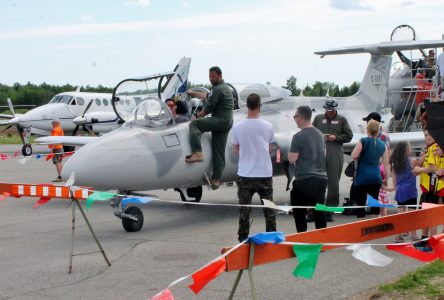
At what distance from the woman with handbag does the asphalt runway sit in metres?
1.16

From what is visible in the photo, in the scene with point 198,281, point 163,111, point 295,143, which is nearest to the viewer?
point 198,281

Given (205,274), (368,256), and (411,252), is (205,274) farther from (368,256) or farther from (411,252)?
(411,252)

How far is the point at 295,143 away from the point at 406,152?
5.51ft

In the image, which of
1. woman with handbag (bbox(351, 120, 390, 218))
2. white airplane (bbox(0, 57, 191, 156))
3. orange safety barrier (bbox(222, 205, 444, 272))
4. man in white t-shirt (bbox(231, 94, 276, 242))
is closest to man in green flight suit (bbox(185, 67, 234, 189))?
woman with handbag (bbox(351, 120, 390, 218))

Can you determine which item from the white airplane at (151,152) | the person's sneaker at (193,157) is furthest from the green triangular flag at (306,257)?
the person's sneaker at (193,157)

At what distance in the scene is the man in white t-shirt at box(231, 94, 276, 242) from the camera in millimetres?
8836

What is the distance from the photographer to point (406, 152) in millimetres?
9625

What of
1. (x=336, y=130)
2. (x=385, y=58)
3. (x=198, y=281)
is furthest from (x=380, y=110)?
(x=198, y=281)

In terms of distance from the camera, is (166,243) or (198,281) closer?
(198,281)

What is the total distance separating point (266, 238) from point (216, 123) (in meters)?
6.66

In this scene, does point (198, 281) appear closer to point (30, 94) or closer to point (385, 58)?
point (385, 58)

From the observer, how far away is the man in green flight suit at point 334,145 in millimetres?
11969

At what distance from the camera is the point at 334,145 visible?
39.6ft

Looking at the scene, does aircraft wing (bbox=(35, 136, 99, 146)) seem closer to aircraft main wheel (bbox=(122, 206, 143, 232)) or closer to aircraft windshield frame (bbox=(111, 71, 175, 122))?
aircraft windshield frame (bbox=(111, 71, 175, 122))
